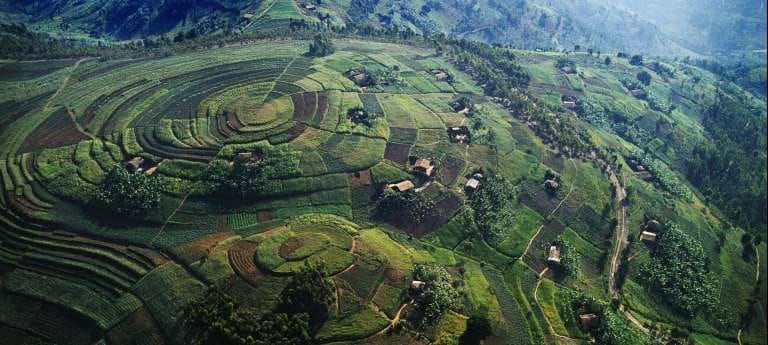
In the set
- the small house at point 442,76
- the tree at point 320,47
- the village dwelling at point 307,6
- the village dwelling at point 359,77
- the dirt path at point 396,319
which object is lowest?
the dirt path at point 396,319

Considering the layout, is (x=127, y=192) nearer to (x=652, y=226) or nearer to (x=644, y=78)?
(x=652, y=226)

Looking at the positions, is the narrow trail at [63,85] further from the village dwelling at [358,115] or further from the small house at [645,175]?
the small house at [645,175]

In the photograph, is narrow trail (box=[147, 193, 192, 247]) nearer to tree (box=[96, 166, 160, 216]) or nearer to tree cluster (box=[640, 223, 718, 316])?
tree (box=[96, 166, 160, 216])

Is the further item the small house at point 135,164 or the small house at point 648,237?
the small house at point 648,237

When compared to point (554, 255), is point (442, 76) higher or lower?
higher

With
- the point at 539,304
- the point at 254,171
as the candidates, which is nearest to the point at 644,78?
the point at 539,304

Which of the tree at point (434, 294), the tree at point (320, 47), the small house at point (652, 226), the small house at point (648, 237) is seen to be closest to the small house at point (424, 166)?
the tree at point (434, 294)
